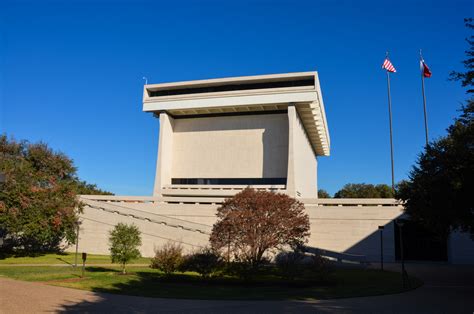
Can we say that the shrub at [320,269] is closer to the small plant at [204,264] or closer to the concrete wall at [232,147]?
the small plant at [204,264]

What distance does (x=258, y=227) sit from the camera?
2175cm

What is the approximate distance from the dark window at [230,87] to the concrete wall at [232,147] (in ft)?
12.2

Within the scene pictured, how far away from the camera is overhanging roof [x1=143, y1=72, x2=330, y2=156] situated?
147ft

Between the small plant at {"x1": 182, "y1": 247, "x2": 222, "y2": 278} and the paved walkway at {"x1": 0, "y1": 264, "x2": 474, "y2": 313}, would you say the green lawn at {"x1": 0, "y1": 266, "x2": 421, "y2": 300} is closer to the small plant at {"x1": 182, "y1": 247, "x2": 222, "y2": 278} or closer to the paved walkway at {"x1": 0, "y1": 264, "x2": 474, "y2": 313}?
the small plant at {"x1": 182, "y1": 247, "x2": 222, "y2": 278}

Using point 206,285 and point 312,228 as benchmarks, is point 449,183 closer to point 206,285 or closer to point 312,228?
point 206,285

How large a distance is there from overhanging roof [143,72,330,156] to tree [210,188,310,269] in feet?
79.8

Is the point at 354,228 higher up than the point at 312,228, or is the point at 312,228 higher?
the point at 354,228

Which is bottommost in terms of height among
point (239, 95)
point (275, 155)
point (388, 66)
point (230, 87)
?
→ point (275, 155)

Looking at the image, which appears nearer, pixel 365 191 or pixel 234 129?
pixel 234 129

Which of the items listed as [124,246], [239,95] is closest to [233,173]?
[239,95]

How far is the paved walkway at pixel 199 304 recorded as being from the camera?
12273mm

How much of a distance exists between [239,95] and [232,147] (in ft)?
21.5

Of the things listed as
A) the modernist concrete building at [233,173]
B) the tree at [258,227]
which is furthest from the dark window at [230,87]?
the tree at [258,227]

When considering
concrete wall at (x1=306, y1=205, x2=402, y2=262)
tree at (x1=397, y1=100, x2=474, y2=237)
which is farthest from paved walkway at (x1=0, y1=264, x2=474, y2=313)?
concrete wall at (x1=306, y1=205, x2=402, y2=262)
